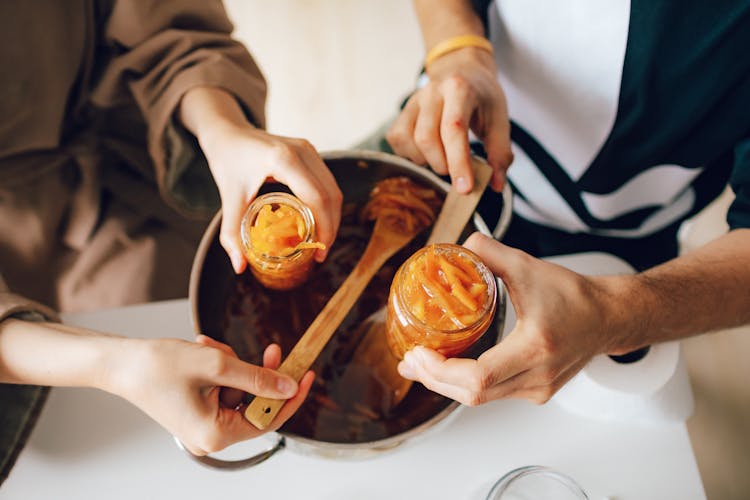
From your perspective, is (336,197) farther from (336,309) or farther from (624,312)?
(624,312)

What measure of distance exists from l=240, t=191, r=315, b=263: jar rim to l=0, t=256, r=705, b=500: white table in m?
0.22

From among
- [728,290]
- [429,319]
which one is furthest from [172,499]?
[728,290]

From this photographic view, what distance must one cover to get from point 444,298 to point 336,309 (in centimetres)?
12

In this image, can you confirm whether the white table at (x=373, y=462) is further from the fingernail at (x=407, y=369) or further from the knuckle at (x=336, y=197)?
the knuckle at (x=336, y=197)

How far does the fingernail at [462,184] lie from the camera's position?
0.57 meters

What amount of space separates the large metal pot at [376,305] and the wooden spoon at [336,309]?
29 mm

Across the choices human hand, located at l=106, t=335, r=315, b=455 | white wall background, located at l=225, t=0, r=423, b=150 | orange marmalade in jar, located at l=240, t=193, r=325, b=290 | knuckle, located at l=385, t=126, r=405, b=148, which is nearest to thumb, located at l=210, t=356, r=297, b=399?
human hand, located at l=106, t=335, r=315, b=455

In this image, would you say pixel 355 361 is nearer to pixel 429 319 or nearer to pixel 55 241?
pixel 429 319

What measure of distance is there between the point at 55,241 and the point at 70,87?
22cm

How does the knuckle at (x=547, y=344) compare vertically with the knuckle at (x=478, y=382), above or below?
above

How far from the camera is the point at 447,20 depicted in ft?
2.48

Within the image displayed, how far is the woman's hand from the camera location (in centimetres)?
54

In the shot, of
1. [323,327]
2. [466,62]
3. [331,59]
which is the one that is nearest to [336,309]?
[323,327]

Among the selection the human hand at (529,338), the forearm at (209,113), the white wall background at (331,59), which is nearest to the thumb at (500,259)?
the human hand at (529,338)
